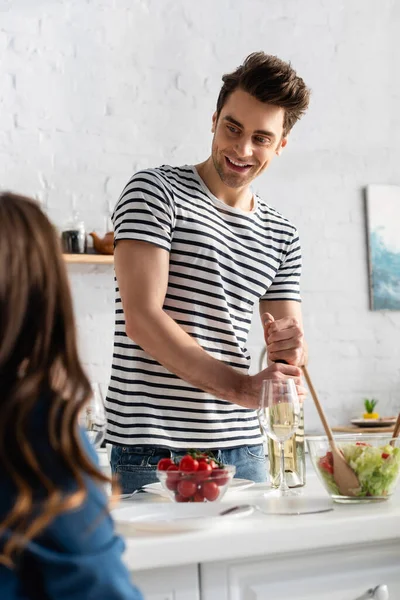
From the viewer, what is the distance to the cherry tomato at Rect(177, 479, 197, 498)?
1.43 m

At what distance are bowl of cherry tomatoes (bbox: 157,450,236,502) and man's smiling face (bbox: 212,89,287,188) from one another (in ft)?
2.80

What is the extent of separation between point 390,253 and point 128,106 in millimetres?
1442

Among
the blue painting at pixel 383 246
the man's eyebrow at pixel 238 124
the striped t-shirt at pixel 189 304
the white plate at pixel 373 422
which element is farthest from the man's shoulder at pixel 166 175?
the blue painting at pixel 383 246

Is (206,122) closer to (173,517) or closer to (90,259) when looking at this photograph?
(90,259)

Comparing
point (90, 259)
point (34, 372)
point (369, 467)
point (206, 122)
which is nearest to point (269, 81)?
point (369, 467)

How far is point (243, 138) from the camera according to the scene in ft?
6.86

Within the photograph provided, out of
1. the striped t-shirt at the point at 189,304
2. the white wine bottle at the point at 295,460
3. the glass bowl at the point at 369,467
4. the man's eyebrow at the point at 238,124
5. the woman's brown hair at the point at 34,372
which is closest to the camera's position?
the woman's brown hair at the point at 34,372

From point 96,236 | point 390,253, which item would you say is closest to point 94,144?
point 96,236

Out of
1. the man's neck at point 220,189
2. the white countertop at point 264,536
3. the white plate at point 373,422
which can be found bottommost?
the white plate at point 373,422

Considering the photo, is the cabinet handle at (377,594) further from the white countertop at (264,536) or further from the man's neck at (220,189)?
the man's neck at (220,189)

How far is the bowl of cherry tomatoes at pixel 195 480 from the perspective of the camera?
56.1 inches

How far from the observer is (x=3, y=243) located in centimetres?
85

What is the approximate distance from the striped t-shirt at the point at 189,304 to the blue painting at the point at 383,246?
2165 mm

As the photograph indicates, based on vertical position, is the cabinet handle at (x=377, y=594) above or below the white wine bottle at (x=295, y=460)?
below
